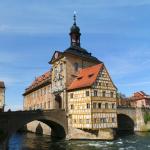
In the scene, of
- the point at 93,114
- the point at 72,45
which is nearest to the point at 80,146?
the point at 93,114

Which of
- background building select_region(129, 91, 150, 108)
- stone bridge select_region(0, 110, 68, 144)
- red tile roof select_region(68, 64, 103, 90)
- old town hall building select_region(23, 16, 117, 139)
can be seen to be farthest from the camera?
background building select_region(129, 91, 150, 108)

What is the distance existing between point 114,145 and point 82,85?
12303mm

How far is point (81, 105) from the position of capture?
4812cm

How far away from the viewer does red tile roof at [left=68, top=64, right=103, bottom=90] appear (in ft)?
157

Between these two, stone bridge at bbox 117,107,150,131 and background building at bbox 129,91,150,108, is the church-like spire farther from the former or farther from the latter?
background building at bbox 129,91,150,108

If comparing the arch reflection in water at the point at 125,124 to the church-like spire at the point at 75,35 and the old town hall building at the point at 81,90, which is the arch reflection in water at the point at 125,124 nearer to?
the old town hall building at the point at 81,90

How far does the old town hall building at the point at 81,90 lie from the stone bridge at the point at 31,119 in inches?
60.8

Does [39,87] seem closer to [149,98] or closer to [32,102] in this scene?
[32,102]

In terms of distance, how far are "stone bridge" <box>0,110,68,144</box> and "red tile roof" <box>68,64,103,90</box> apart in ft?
17.0

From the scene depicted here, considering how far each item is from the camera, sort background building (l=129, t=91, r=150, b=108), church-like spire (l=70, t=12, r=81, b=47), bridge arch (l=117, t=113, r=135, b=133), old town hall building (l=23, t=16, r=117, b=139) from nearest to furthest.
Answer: old town hall building (l=23, t=16, r=117, b=139), church-like spire (l=70, t=12, r=81, b=47), bridge arch (l=117, t=113, r=135, b=133), background building (l=129, t=91, r=150, b=108)

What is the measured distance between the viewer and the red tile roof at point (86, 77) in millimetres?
47934

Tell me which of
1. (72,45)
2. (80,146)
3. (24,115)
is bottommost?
(80,146)

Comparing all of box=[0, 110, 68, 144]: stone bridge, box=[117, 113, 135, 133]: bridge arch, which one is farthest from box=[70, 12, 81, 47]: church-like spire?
box=[117, 113, 135, 133]: bridge arch

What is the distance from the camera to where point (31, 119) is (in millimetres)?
44688
